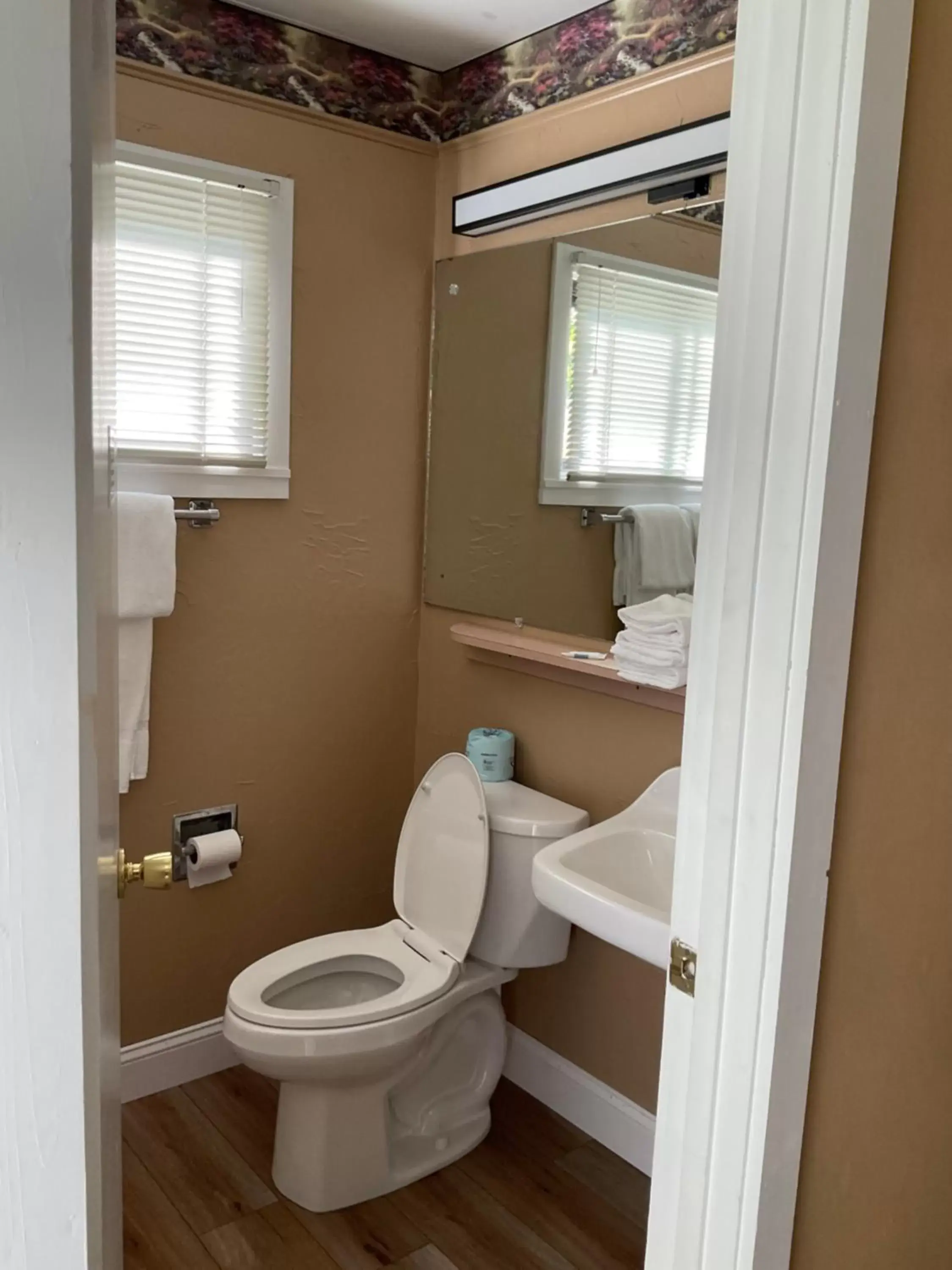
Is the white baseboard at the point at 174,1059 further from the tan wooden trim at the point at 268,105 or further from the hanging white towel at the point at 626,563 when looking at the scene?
the tan wooden trim at the point at 268,105

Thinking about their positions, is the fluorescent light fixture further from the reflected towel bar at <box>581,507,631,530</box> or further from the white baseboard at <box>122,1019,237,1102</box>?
the white baseboard at <box>122,1019,237,1102</box>

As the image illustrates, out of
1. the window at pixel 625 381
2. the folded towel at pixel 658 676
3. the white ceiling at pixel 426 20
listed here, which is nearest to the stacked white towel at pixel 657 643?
the folded towel at pixel 658 676

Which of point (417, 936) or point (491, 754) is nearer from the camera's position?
point (417, 936)

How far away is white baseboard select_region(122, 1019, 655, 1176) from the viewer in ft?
7.55

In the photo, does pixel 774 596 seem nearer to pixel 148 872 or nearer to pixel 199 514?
pixel 148 872

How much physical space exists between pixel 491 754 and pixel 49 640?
1994 mm

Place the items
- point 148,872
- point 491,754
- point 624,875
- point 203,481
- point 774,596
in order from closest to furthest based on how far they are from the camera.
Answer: point 148,872 < point 774,596 < point 624,875 < point 203,481 < point 491,754

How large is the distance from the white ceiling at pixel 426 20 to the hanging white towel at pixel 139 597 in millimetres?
1091

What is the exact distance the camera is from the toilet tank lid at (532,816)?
2236mm

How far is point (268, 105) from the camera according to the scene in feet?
7.55

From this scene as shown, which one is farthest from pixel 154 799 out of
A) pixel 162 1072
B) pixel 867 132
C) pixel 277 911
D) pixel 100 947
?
pixel 867 132

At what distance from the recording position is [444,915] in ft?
7.55

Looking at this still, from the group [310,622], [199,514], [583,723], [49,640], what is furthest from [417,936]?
[49,640]

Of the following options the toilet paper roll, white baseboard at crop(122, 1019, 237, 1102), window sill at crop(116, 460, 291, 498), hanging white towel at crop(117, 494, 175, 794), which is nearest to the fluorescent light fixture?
window sill at crop(116, 460, 291, 498)
